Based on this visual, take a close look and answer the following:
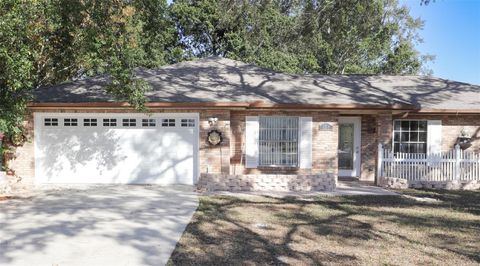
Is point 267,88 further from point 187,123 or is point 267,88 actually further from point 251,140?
point 187,123

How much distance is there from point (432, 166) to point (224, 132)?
6.68 m

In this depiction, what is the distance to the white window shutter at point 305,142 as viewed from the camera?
576 inches

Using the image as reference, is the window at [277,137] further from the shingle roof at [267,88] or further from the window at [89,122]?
the window at [89,122]

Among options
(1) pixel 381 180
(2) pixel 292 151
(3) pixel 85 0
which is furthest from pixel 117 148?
(1) pixel 381 180

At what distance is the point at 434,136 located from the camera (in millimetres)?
15648

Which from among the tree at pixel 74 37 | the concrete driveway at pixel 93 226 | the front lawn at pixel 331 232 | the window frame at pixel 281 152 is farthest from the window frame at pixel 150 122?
the front lawn at pixel 331 232

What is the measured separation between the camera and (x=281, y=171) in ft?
48.4

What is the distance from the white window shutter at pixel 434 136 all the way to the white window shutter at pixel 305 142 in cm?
426

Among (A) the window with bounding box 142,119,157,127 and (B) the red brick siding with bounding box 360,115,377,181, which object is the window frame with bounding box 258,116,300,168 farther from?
(A) the window with bounding box 142,119,157,127

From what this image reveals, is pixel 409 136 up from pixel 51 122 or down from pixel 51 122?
down

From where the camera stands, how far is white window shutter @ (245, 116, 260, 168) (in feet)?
48.2

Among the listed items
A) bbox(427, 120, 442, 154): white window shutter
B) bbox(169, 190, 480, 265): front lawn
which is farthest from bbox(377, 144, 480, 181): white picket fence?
bbox(169, 190, 480, 265): front lawn

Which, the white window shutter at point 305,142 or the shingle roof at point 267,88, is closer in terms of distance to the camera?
the shingle roof at point 267,88

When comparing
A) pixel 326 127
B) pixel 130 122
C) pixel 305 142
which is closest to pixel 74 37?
pixel 130 122
